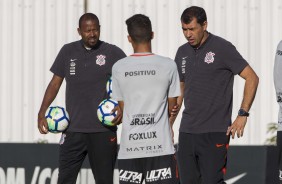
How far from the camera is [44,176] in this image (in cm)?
1202

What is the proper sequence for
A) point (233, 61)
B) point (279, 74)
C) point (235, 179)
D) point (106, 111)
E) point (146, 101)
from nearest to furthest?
point (146, 101) → point (233, 61) → point (279, 74) → point (106, 111) → point (235, 179)

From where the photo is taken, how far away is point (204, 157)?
8.76 m

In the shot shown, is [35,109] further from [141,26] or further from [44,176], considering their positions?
[141,26]

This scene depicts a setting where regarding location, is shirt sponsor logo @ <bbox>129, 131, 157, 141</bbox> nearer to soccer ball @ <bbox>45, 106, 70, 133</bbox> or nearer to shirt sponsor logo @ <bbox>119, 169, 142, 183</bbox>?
shirt sponsor logo @ <bbox>119, 169, 142, 183</bbox>

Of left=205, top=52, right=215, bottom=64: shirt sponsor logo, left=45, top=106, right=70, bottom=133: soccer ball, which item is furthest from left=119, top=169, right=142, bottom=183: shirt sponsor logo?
left=45, top=106, right=70, bottom=133: soccer ball

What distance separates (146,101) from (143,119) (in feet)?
0.49

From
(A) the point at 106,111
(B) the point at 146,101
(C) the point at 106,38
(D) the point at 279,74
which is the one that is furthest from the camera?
(C) the point at 106,38

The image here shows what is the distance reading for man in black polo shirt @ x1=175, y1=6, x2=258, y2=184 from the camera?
8.68 m

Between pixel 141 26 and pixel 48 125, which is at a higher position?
pixel 141 26

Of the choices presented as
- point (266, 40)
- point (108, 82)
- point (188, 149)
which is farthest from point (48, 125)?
point (266, 40)

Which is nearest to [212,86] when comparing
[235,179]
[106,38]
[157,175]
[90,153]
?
[157,175]

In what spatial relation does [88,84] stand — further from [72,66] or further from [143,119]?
[143,119]

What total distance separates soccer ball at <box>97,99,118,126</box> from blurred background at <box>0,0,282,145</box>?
4.19 metres

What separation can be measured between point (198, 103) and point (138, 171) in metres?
1.42
